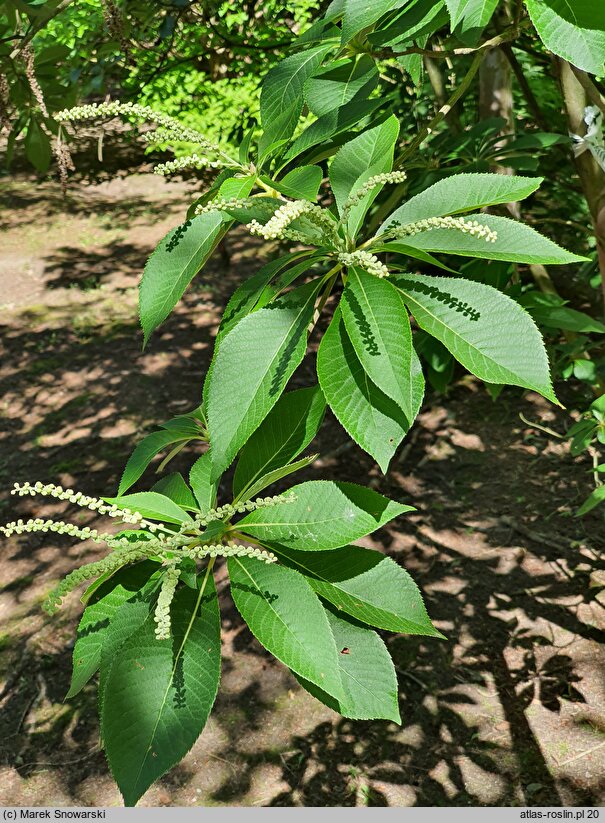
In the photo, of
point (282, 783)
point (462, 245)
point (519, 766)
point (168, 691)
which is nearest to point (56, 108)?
point (462, 245)

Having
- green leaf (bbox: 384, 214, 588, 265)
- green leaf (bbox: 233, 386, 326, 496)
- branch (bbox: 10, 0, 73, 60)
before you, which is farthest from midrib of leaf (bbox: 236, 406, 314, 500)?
branch (bbox: 10, 0, 73, 60)

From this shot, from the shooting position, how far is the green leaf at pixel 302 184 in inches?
47.4

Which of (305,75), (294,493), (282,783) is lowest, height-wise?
(282,783)

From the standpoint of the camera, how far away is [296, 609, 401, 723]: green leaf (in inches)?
42.5

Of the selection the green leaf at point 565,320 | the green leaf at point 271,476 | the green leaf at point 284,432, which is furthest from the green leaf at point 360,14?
the green leaf at point 565,320

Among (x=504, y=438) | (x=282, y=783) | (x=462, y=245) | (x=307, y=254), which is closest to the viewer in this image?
(x=462, y=245)

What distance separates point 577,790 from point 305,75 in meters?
2.97

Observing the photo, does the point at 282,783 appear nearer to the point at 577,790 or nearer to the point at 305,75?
the point at 577,790

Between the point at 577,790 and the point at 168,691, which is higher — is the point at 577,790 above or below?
below

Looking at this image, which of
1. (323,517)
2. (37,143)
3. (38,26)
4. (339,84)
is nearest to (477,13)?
(339,84)

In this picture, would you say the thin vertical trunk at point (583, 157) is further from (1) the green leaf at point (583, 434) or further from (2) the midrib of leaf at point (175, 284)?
(2) the midrib of leaf at point (175, 284)

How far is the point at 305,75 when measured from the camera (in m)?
1.35

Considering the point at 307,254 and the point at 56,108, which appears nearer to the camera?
the point at 307,254

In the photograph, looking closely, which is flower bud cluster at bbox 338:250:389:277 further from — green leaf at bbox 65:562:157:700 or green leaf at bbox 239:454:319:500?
green leaf at bbox 65:562:157:700
